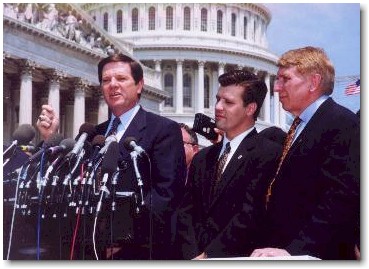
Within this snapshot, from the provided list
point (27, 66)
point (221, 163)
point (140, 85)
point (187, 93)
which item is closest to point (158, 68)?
point (187, 93)

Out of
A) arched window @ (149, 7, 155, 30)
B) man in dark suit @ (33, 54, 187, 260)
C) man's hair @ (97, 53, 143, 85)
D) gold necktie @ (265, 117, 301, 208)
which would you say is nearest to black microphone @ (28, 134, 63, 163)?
man in dark suit @ (33, 54, 187, 260)

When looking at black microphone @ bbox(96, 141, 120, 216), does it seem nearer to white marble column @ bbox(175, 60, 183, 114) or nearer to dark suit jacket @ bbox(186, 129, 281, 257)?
dark suit jacket @ bbox(186, 129, 281, 257)

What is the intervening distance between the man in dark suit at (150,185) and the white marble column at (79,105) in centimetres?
17

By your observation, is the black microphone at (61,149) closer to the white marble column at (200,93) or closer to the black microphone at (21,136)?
the black microphone at (21,136)

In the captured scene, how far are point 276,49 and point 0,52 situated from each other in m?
1.74

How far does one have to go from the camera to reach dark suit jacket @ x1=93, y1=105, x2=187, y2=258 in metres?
4.19

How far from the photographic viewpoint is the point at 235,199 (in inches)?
152

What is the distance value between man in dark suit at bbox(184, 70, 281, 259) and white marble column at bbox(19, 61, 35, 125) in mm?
1169

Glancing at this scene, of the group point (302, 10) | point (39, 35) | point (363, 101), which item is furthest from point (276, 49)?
point (39, 35)

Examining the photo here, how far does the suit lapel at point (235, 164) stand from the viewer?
3.87 metres

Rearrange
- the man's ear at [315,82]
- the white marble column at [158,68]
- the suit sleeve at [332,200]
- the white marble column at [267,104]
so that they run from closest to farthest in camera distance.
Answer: the suit sleeve at [332,200] < the man's ear at [315,82] < the white marble column at [267,104] < the white marble column at [158,68]

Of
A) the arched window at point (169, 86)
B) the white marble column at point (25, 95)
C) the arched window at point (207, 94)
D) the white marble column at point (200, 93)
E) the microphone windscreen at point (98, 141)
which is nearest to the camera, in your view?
the microphone windscreen at point (98, 141)

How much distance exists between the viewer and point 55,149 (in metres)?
4.18

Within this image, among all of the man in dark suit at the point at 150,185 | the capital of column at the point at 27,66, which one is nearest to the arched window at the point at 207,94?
the man in dark suit at the point at 150,185
